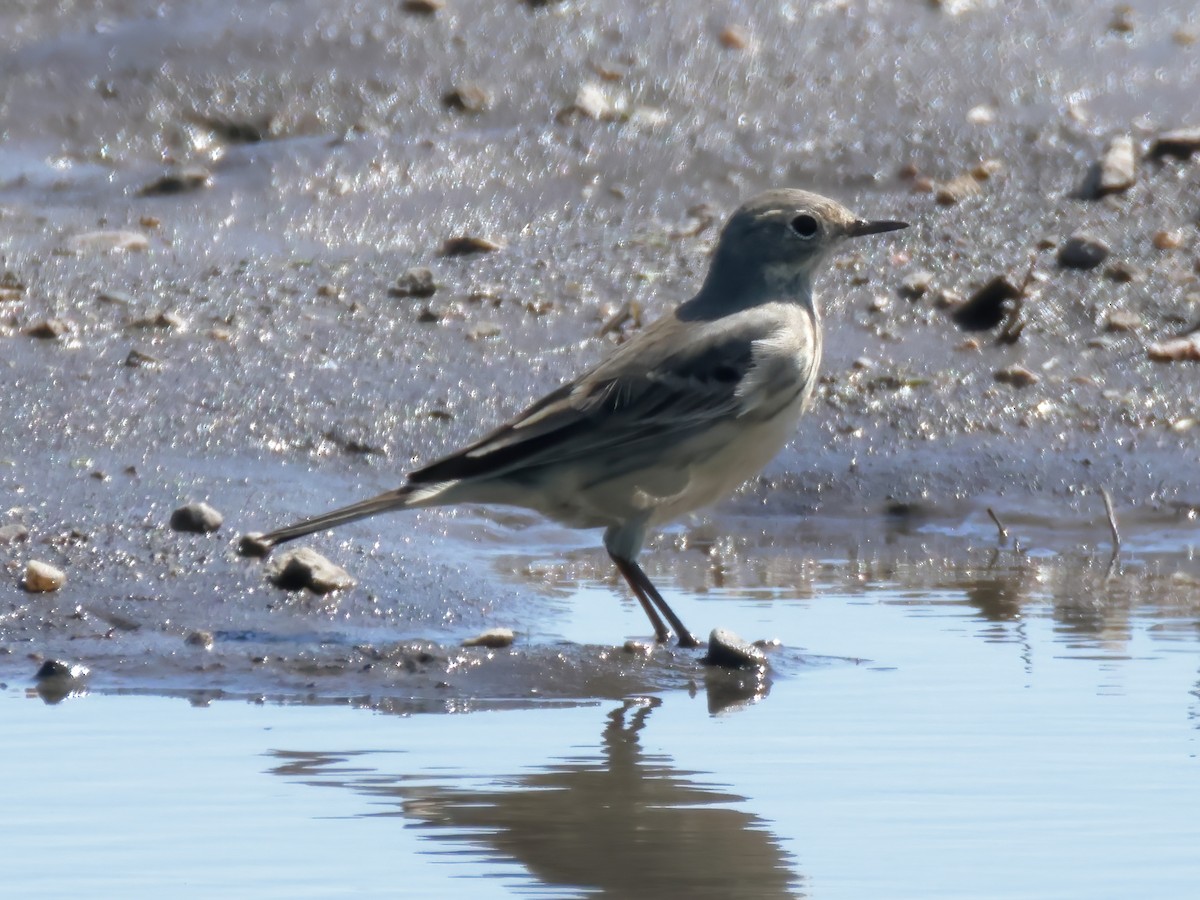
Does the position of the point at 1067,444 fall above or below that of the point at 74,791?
above

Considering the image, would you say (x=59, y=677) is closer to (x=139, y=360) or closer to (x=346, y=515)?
(x=346, y=515)

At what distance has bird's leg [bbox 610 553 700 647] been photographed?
5941 millimetres

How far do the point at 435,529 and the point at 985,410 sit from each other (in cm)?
225

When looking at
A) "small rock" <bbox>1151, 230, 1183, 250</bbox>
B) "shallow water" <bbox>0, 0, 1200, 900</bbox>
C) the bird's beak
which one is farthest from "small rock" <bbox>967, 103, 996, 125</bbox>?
the bird's beak

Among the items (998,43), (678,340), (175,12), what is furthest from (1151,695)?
(175,12)

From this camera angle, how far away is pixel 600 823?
4.40 m

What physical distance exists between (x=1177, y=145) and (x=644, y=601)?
4941 millimetres

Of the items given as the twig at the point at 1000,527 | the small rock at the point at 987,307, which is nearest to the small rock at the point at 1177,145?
the small rock at the point at 987,307

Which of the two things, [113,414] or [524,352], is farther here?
[524,352]

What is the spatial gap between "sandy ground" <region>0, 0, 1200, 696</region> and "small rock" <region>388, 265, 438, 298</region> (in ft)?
0.18

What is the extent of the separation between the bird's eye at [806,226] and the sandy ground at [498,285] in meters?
1.10

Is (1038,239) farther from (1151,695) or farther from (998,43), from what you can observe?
(1151,695)

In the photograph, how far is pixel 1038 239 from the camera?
31.1ft

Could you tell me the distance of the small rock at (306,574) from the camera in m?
6.10
